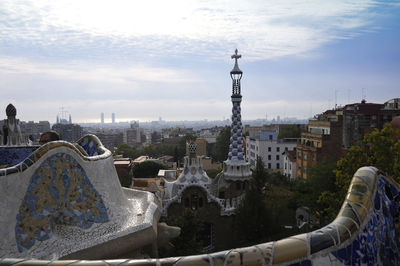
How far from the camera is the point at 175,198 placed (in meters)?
14.4

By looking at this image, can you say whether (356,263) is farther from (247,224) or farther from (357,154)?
(247,224)

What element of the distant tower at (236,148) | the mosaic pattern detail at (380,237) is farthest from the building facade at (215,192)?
the mosaic pattern detail at (380,237)

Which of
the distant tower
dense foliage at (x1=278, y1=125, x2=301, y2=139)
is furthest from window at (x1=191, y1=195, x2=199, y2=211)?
dense foliage at (x1=278, y1=125, x2=301, y2=139)

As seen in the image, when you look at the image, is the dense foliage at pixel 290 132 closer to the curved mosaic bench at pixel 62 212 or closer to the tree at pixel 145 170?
the tree at pixel 145 170

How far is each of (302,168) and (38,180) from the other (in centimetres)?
2380

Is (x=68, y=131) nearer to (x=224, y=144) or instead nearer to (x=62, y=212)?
(x=224, y=144)

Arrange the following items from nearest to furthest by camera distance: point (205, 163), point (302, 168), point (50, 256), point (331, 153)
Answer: point (50, 256) < point (331, 153) < point (302, 168) < point (205, 163)

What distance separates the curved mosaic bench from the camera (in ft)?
15.4

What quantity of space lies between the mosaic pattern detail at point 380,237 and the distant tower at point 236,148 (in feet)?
39.7

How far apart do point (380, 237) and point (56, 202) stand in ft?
13.6

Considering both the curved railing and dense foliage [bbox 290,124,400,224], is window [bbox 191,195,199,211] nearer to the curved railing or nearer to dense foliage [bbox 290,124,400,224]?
dense foliage [bbox 290,124,400,224]

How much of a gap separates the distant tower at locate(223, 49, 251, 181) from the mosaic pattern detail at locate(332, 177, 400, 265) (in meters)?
12.1

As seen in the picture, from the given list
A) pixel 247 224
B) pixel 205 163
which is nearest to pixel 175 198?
pixel 247 224

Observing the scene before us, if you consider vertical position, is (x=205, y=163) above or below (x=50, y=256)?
below
